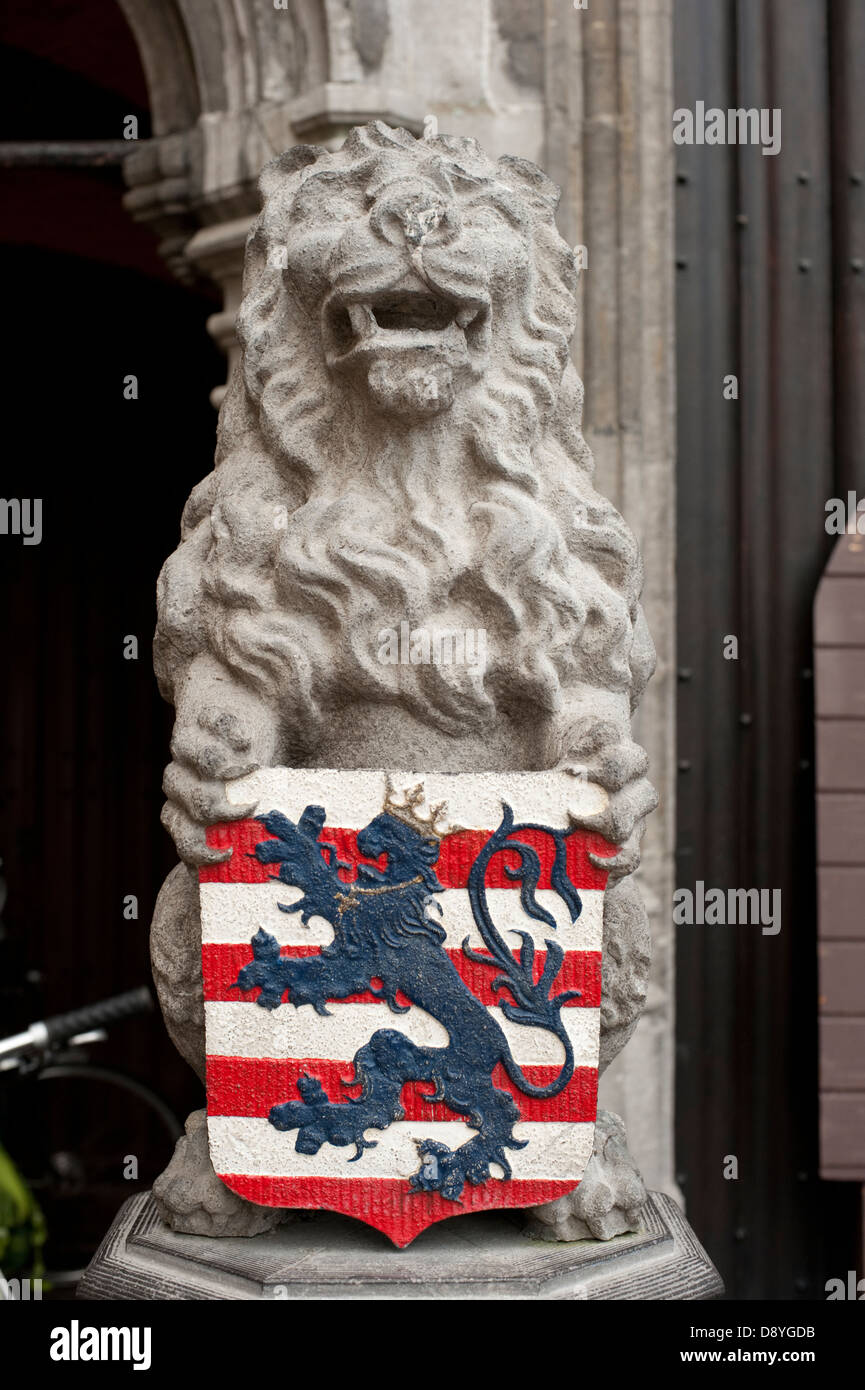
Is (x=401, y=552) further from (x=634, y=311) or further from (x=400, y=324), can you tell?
(x=634, y=311)

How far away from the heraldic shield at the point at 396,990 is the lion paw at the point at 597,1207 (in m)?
0.11

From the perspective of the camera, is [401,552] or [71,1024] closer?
[401,552]

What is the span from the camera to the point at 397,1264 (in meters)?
1.97

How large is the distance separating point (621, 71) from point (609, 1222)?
8.41 feet

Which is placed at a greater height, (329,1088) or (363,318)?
(363,318)

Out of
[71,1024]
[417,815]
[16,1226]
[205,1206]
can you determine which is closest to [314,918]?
[417,815]

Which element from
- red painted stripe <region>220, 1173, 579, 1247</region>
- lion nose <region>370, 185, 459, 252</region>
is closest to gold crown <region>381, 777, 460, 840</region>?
red painted stripe <region>220, 1173, 579, 1247</region>

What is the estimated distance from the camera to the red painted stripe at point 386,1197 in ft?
A: 6.44

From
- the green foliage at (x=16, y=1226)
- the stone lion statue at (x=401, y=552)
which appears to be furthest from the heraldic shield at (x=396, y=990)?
the green foliage at (x=16, y=1226)

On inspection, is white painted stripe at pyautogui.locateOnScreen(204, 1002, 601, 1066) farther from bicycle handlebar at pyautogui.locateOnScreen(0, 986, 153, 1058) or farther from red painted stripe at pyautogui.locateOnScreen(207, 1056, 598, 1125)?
bicycle handlebar at pyautogui.locateOnScreen(0, 986, 153, 1058)

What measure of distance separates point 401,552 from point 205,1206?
0.96 m

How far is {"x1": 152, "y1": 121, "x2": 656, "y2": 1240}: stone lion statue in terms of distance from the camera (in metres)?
2.04

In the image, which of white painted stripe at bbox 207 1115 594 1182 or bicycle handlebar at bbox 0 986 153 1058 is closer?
white painted stripe at bbox 207 1115 594 1182

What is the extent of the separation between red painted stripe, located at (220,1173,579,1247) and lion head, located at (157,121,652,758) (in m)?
0.62
